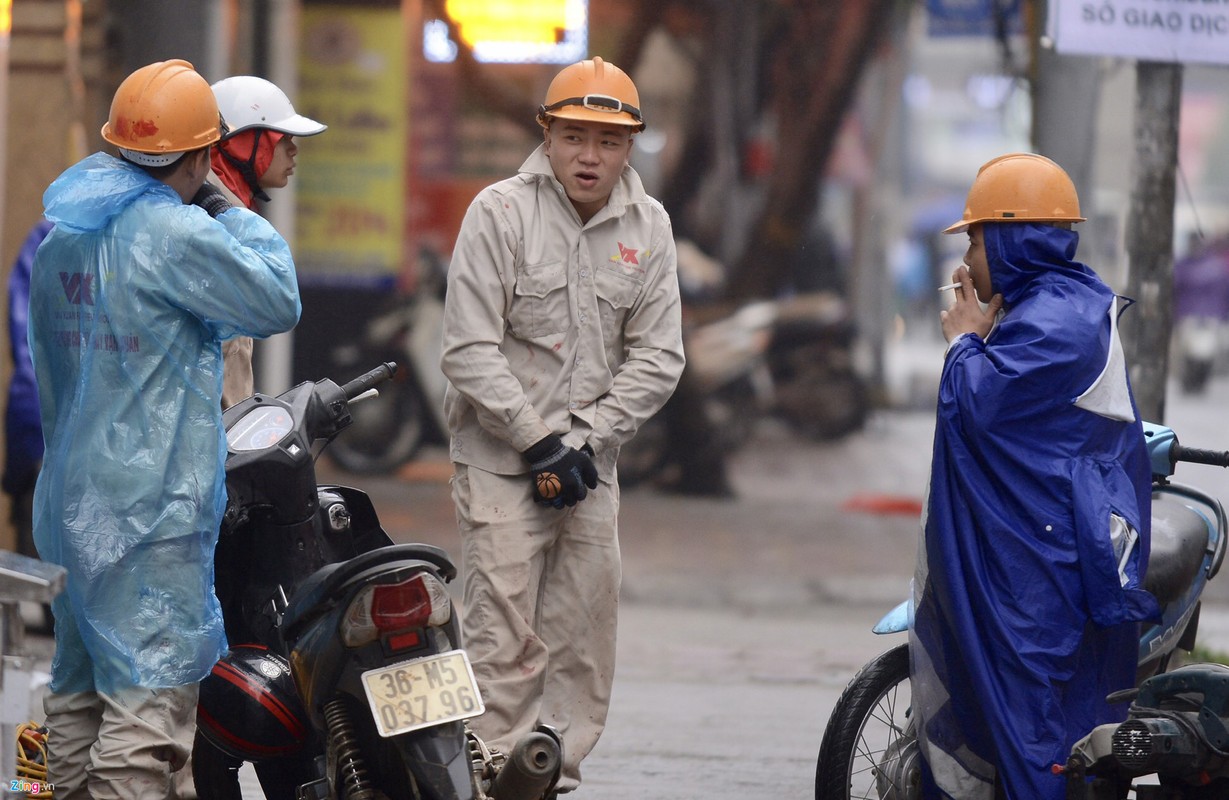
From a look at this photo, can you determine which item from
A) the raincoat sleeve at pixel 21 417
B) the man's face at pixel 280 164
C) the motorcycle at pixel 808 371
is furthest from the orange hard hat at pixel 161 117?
the motorcycle at pixel 808 371

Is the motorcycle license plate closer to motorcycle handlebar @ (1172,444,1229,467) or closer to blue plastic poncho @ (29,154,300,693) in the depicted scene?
blue plastic poncho @ (29,154,300,693)

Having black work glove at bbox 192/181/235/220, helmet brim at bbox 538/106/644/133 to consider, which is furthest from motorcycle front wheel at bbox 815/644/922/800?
black work glove at bbox 192/181/235/220

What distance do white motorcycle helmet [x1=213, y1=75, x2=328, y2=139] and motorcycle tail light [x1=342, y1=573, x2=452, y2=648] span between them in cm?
160

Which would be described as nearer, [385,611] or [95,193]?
[385,611]

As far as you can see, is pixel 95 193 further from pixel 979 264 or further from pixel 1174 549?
pixel 1174 549

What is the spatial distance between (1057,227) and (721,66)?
34.7ft

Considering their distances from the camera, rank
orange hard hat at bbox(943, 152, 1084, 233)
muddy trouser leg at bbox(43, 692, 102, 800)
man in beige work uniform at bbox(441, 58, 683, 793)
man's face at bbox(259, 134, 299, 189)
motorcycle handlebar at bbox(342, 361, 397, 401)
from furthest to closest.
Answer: man's face at bbox(259, 134, 299, 189) < man in beige work uniform at bbox(441, 58, 683, 793) < motorcycle handlebar at bbox(342, 361, 397, 401) < orange hard hat at bbox(943, 152, 1084, 233) < muddy trouser leg at bbox(43, 692, 102, 800)

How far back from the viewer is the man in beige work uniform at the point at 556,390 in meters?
4.37

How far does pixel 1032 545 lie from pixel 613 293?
134cm

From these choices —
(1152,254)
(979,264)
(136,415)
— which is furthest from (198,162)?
(1152,254)

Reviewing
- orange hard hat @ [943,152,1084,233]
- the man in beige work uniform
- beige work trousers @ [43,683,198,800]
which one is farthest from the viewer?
the man in beige work uniform

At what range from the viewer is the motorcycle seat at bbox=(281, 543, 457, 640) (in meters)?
3.42

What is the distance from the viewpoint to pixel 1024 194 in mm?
3967

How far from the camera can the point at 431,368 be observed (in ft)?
39.4
